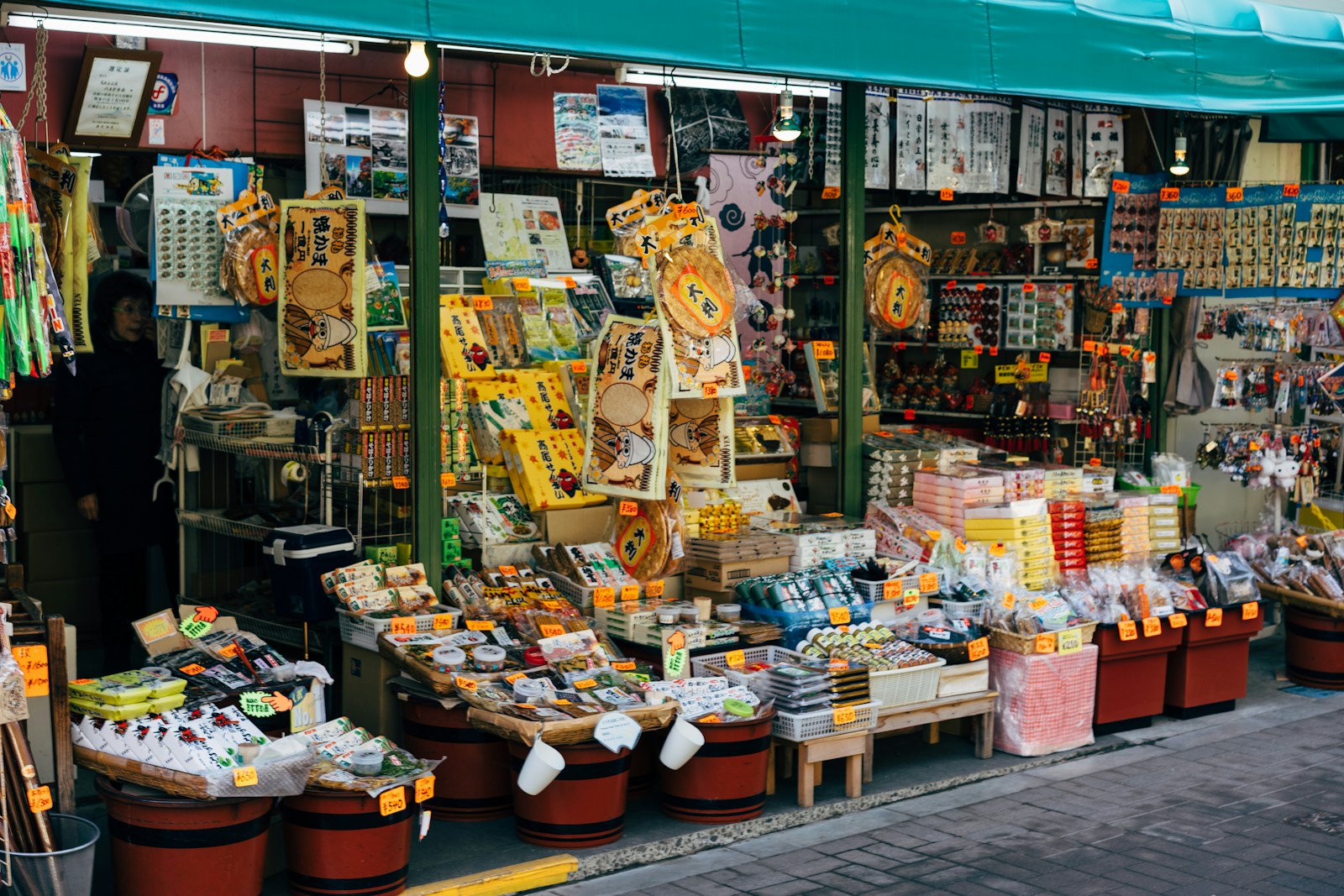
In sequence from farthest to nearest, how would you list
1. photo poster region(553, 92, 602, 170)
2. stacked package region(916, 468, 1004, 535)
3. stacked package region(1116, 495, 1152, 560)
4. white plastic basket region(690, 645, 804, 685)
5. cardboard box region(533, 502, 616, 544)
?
photo poster region(553, 92, 602, 170)
stacked package region(1116, 495, 1152, 560)
stacked package region(916, 468, 1004, 535)
cardboard box region(533, 502, 616, 544)
white plastic basket region(690, 645, 804, 685)

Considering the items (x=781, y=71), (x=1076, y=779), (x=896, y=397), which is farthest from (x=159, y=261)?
(x=896, y=397)

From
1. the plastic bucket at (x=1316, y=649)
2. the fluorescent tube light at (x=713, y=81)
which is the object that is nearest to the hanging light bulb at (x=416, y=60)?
the fluorescent tube light at (x=713, y=81)

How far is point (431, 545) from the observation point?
768 cm

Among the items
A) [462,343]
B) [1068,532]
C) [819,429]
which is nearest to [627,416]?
[462,343]

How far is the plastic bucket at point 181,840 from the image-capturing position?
5680 millimetres

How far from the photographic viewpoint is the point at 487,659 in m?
6.99

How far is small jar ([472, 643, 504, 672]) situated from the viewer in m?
6.97

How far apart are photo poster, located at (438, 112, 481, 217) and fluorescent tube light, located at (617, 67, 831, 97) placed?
105cm

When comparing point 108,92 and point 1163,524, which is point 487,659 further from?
point 1163,524

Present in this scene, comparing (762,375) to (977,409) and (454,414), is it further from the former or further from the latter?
(454,414)

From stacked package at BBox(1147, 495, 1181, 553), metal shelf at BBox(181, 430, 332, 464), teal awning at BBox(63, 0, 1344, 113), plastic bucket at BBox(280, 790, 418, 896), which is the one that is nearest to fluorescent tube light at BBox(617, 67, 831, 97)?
teal awning at BBox(63, 0, 1344, 113)

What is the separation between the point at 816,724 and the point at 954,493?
2.46 m

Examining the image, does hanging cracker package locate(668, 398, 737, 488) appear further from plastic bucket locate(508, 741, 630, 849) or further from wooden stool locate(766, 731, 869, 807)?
plastic bucket locate(508, 741, 630, 849)

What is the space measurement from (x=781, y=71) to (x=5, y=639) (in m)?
4.24
